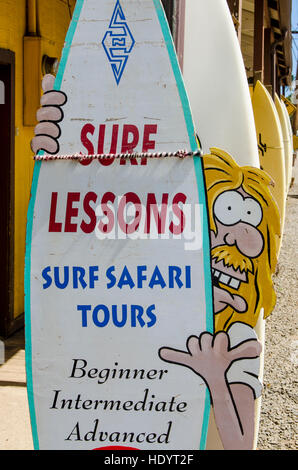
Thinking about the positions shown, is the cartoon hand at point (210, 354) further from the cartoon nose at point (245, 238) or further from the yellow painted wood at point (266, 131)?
the yellow painted wood at point (266, 131)

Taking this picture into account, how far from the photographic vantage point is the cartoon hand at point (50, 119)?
2.04m

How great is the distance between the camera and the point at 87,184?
2031 mm

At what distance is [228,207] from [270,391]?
2491mm

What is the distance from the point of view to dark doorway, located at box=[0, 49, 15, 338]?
4.49 meters

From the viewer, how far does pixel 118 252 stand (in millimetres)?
2018

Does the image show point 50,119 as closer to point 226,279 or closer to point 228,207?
Answer: point 228,207

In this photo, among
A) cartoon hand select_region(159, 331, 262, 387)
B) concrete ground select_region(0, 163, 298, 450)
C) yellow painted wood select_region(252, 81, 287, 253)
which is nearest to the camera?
cartoon hand select_region(159, 331, 262, 387)

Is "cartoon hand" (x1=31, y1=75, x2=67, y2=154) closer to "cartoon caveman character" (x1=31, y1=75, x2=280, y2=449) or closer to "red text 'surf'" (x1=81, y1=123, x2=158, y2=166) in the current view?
"cartoon caveman character" (x1=31, y1=75, x2=280, y2=449)

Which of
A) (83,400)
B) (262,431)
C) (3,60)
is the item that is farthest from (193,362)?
(3,60)

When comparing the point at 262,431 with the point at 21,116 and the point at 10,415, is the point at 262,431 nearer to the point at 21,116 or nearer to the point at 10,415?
the point at 10,415

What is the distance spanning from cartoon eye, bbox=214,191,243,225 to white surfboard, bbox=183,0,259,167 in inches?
9.3

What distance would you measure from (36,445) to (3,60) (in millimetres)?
3115

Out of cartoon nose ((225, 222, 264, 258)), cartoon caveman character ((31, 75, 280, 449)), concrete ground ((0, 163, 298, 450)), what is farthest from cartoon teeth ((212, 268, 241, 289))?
concrete ground ((0, 163, 298, 450))

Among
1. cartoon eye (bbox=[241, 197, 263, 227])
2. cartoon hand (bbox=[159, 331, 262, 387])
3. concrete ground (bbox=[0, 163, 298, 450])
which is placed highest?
cartoon eye (bbox=[241, 197, 263, 227])
